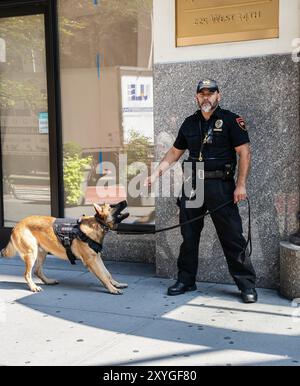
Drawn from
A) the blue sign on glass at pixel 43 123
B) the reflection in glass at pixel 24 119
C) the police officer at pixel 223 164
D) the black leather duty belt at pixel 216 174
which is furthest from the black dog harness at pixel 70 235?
the blue sign on glass at pixel 43 123

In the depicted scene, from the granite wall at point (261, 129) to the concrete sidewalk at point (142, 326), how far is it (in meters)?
0.36

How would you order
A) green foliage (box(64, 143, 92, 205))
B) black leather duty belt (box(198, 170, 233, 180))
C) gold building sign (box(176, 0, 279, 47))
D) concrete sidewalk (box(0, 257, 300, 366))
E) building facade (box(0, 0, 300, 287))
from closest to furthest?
concrete sidewalk (box(0, 257, 300, 366)) < black leather duty belt (box(198, 170, 233, 180)) < gold building sign (box(176, 0, 279, 47)) < building facade (box(0, 0, 300, 287)) < green foliage (box(64, 143, 92, 205))

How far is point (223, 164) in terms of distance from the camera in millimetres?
5305

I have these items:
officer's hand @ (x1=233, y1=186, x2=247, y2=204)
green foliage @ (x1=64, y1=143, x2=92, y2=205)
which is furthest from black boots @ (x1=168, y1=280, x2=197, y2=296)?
green foliage @ (x1=64, y1=143, x2=92, y2=205)

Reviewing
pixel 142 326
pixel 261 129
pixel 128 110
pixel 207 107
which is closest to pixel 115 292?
pixel 142 326

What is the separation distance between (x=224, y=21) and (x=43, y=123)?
282 cm

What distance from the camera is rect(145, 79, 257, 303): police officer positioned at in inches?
205

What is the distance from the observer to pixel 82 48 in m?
7.15

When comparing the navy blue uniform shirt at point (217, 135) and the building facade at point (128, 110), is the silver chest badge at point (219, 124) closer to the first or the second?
the navy blue uniform shirt at point (217, 135)

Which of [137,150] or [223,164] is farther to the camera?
[137,150]

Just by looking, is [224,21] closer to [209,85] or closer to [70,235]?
[209,85]

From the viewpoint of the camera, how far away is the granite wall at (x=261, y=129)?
215 inches

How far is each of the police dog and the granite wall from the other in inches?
38.1

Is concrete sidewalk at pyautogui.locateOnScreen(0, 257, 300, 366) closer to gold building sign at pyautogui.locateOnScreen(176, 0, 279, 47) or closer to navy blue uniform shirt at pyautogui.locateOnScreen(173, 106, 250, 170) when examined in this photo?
navy blue uniform shirt at pyautogui.locateOnScreen(173, 106, 250, 170)
